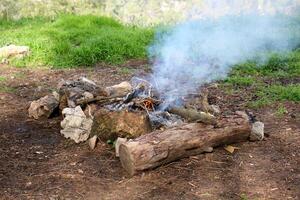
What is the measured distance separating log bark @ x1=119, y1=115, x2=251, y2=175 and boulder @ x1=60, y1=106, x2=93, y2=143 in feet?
2.53

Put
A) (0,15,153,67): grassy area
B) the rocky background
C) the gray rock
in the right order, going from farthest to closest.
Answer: the rocky background < (0,15,153,67): grassy area < the gray rock

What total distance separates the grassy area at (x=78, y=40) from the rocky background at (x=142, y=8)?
62.0 inches

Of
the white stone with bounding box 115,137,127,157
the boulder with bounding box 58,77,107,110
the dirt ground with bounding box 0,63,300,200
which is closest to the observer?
the dirt ground with bounding box 0,63,300,200

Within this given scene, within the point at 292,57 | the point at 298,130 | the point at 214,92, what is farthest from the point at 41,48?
the point at 298,130

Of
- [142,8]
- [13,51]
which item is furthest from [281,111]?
[142,8]

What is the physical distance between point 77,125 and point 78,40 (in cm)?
425

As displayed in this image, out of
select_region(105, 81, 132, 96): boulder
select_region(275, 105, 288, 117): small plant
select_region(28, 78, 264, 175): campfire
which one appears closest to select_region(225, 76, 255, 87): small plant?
select_region(275, 105, 288, 117): small plant

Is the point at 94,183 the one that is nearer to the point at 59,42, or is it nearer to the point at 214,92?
the point at 214,92

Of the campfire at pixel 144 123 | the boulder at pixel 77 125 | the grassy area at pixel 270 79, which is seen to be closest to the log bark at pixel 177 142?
the campfire at pixel 144 123

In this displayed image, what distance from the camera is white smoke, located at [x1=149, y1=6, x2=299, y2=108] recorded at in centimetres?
652

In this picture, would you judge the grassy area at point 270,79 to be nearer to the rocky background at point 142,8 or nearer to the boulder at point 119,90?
the boulder at point 119,90

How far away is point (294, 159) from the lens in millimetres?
4184

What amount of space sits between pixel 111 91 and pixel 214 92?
4.76 ft

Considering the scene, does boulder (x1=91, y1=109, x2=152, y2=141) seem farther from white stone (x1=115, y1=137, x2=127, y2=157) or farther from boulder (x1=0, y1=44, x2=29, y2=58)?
boulder (x1=0, y1=44, x2=29, y2=58)
